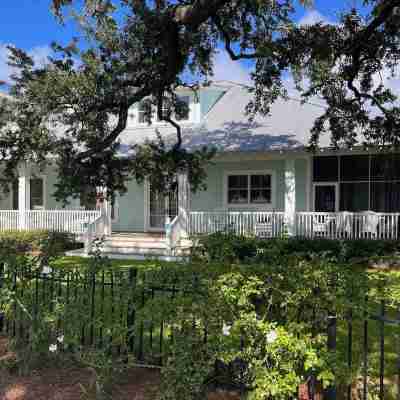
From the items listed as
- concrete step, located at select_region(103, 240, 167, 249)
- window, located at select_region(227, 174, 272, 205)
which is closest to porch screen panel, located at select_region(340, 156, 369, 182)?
window, located at select_region(227, 174, 272, 205)

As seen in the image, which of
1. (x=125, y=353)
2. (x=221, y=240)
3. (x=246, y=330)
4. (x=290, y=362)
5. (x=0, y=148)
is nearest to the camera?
(x=290, y=362)

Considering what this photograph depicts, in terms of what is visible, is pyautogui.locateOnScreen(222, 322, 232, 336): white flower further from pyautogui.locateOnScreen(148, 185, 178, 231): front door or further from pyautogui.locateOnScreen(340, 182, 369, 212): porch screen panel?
pyautogui.locateOnScreen(148, 185, 178, 231): front door

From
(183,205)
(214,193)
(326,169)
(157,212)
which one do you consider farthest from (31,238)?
(326,169)

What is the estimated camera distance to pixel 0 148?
8711 millimetres

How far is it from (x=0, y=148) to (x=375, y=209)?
41.4 feet

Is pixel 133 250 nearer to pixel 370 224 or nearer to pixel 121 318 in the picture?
pixel 370 224

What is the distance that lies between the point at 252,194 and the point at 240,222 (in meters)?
2.22

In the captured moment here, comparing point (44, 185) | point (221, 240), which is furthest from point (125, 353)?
Result: point (44, 185)

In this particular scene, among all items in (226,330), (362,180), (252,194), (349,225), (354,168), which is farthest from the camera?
(252,194)

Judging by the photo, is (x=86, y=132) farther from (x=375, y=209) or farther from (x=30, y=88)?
(x=375, y=209)

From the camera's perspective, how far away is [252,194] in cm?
1728

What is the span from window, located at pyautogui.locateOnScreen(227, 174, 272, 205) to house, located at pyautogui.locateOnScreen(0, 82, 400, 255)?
0.04 metres

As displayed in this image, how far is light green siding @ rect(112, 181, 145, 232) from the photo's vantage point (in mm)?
19031

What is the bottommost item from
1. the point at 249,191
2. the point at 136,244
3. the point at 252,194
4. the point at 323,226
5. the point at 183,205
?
the point at 136,244
